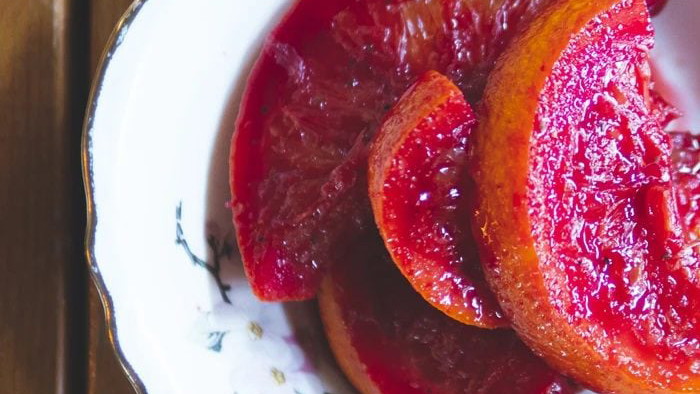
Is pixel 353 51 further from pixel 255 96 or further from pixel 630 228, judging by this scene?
pixel 630 228

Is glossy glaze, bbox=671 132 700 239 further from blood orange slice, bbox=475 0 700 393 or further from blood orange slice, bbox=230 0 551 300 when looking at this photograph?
blood orange slice, bbox=230 0 551 300

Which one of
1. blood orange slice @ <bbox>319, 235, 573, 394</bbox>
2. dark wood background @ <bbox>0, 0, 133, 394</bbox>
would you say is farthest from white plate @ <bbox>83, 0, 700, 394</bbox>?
dark wood background @ <bbox>0, 0, 133, 394</bbox>

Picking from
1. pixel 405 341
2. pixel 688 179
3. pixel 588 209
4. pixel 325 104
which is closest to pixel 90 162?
pixel 325 104

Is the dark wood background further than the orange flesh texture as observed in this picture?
Yes

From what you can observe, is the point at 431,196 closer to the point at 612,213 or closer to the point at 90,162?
the point at 612,213

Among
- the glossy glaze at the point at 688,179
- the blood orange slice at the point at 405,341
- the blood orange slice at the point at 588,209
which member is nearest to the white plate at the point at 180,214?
the blood orange slice at the point at 405,341

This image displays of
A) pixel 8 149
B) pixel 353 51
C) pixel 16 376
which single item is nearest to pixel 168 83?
pixel 353 51
